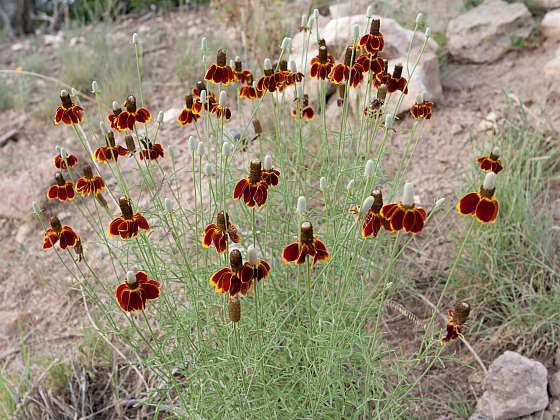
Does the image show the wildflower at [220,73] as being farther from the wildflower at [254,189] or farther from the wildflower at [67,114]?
the wildflower at [254,189]

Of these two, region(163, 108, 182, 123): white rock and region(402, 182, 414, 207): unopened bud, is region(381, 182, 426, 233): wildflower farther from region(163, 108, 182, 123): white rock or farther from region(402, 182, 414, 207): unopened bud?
region(163, 108, 182, 123): white rock

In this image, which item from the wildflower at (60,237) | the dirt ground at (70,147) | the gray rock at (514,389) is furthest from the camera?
the dirt ground at (70,147)

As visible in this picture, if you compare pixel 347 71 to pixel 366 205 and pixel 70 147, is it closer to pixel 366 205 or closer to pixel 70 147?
pixel 366 205

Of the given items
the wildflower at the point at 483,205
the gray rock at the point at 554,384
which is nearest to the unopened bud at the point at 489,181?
the wildflower at the point at 483,205

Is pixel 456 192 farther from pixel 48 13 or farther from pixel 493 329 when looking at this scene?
pixel 48 13

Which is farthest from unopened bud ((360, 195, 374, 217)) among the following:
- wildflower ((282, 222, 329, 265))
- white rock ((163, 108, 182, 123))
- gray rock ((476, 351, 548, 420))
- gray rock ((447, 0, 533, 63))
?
gray rock ((447, 0, 533, 63))

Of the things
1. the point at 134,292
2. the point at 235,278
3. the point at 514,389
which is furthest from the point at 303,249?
the point at 514,389
